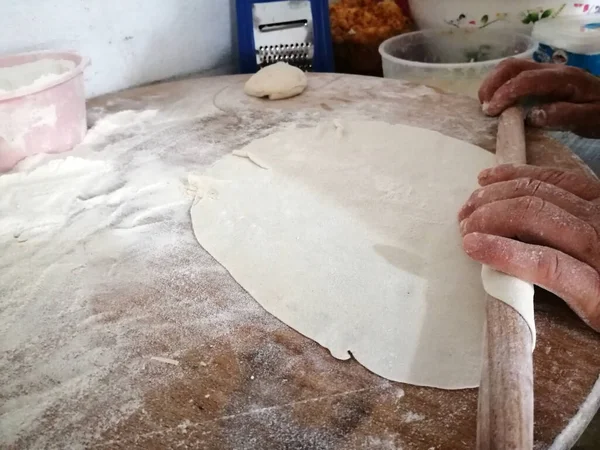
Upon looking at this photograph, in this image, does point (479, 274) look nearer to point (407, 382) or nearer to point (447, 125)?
point (407, 382)

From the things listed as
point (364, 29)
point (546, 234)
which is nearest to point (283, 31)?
point (364, 29)

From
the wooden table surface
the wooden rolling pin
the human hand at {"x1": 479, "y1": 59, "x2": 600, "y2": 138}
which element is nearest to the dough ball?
the human hand at {"x1": 479, "y1": 59, "x2": 600, "y2": 138}

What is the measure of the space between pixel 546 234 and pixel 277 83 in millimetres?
920

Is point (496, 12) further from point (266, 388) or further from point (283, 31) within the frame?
point (266, 388)

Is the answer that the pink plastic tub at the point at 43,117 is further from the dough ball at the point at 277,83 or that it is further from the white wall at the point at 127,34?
the dough ball at the point at 277,83

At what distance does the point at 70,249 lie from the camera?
0.92 meters

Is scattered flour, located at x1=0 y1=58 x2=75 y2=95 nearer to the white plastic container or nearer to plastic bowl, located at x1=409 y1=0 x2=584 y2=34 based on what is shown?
plastic bowl, located at x1=409 y1=0 x2=584 y2=34

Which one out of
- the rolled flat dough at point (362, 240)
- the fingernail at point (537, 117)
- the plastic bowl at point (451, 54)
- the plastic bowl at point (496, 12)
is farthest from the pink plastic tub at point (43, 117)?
the plastic bowl at point (496, 12)

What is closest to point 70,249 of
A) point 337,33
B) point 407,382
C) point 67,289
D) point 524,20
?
point 67,289

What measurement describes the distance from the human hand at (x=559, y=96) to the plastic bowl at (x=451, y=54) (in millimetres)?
263

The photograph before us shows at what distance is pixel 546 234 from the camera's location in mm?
689

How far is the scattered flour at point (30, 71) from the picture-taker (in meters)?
1.23

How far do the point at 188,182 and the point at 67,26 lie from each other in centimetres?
69

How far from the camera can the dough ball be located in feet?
4.72
